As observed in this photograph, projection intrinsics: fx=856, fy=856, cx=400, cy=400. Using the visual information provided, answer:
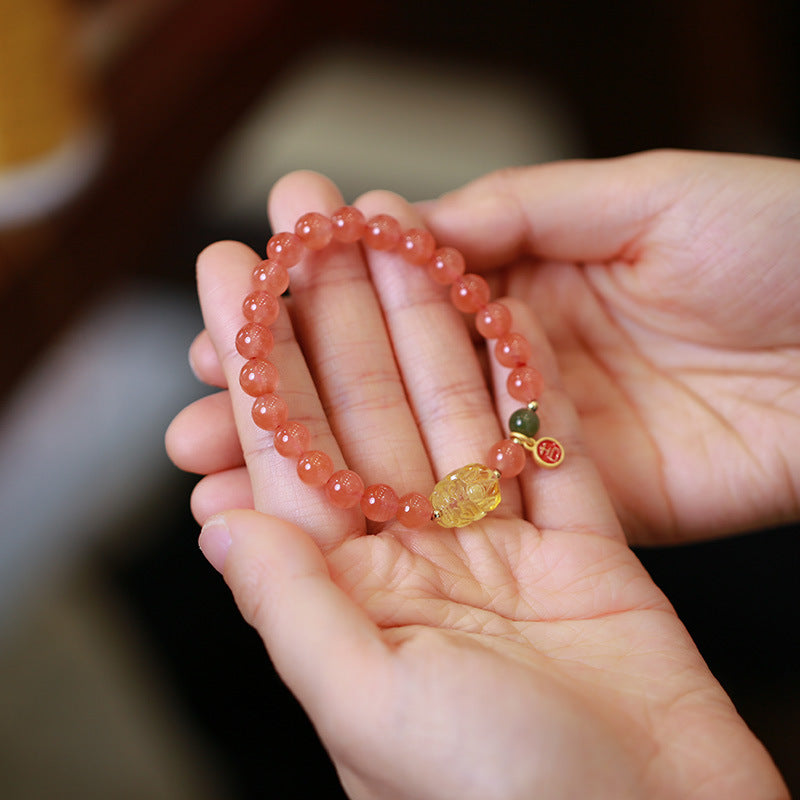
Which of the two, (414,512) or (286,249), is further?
(286,249)

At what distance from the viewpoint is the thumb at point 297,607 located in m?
1.03

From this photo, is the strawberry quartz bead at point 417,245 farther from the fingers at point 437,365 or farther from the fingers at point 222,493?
the fingers at point 222,493

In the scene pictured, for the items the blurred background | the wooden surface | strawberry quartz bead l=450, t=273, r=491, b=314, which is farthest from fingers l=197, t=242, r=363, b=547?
the wooden surface

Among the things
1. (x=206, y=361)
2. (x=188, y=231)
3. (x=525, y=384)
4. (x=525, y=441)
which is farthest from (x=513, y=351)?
(x=188, y=231)

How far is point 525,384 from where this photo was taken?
1.48 meters

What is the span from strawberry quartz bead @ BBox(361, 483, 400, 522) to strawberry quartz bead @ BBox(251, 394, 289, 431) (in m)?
0.17

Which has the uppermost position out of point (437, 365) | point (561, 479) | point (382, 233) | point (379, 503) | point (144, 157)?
point (144, 157)

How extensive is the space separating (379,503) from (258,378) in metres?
0.27

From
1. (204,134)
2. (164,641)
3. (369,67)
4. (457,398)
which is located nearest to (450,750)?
(457,398)

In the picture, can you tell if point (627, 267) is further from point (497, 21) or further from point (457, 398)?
point (497, 21)

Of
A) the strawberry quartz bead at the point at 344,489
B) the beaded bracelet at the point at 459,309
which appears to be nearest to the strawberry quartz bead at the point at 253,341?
the beaded bracelet at the point at 459,309

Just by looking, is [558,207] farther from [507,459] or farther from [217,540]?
[217,540]

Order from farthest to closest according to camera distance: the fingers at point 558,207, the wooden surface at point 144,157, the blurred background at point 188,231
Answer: the wooden surface at point 144,157, the blurred background at point 188,231, the fingers at point 558,207

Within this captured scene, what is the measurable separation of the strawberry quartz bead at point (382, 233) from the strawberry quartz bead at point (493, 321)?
204mm
